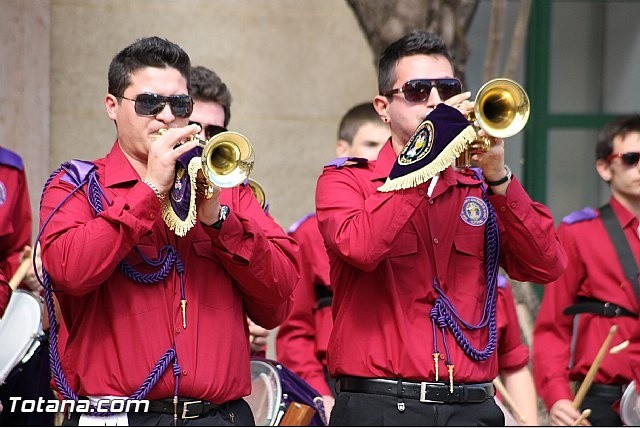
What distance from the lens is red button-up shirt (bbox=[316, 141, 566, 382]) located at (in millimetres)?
4426

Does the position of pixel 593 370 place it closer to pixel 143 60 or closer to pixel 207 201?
pixel 207 201

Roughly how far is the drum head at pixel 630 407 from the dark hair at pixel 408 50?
191 centimetres

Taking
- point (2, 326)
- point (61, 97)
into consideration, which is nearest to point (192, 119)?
point (2, 326)

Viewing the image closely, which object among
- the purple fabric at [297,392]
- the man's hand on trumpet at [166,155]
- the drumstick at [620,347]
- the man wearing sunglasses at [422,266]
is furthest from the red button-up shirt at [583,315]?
the man's hand on trumpet at [166,155]

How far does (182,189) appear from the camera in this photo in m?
4.06

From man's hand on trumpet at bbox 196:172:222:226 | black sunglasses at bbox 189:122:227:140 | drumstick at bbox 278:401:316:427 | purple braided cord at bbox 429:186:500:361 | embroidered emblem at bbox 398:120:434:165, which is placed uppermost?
black sunglasses at bbox 189:122:227:140

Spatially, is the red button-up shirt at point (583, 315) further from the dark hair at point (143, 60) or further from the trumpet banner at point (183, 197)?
the trumpet banner at point (183, 197)

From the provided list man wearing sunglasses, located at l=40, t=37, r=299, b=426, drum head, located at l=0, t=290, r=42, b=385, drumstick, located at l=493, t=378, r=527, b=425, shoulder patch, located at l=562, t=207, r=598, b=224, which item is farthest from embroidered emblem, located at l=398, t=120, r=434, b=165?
shoulder patch, located at l=562, t=207, r=598, b=224

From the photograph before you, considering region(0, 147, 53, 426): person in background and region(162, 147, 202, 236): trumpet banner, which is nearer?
region(162, 147, 202, 236): trumpet banner

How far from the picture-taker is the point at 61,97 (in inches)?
333

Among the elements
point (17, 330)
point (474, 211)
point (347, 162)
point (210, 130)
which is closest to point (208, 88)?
point (210, 130)

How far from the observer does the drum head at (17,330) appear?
486 cm

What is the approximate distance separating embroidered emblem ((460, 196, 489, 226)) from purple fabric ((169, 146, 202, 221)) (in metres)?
1.10

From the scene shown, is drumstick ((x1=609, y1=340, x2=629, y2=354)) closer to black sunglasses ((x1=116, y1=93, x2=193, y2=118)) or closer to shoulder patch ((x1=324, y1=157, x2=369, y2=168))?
shoulder patch ((x1=324, y1=157, x2=369, y2=168))
